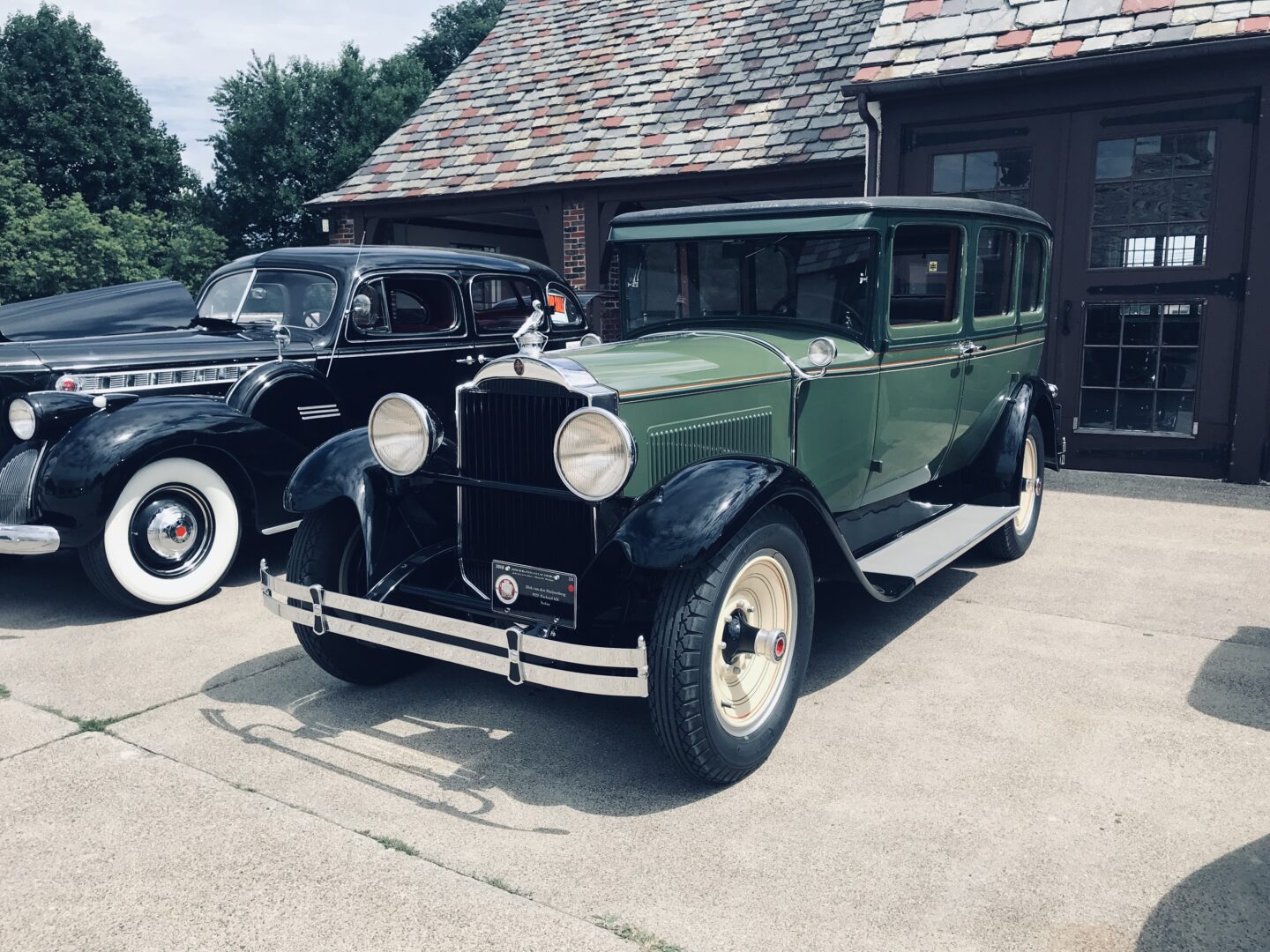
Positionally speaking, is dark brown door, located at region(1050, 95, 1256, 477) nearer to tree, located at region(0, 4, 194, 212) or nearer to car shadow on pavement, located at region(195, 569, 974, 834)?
car shadow on pavement, located at region(195, 569, 974, 834)

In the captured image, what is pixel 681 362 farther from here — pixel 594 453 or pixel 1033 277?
pixel 1033 277

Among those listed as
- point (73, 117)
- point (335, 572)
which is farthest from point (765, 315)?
point (73, 117)

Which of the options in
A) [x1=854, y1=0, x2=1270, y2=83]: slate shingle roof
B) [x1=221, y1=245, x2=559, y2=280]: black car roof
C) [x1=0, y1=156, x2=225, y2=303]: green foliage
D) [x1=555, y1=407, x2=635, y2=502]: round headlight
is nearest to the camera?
[x1=555, y1=407, x2=635, y2=502]: round headlight

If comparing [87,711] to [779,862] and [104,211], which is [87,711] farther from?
[104,211]

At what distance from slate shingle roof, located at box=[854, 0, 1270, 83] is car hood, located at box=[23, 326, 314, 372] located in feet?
17.6

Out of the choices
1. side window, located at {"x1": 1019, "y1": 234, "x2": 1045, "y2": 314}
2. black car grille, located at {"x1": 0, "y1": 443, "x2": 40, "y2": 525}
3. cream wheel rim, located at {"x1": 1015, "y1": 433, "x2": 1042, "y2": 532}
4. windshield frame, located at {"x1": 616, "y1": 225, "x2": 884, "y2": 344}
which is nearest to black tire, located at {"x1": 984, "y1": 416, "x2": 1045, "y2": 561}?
cream wheel rim, located at {"x1": 1015, "y1": 433, "x2": 1042, "y2": 532}

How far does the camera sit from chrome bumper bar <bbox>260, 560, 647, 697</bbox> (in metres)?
2.77

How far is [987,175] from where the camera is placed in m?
8.22

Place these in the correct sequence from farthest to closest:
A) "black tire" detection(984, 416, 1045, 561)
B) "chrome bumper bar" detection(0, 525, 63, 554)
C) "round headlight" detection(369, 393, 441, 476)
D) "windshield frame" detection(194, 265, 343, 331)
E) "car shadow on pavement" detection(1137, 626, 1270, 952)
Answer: "windshield frame" detection(194, 265, 343, 331) → "black tire" detection(984, 416, 1045, 561) → "chrome bumper bar" detection(0, 525, 63, 554) → "round headlight" detection(369, 393, 441, 476) → "car shadow on pavement" detection(1137, 626, 1270, 952)

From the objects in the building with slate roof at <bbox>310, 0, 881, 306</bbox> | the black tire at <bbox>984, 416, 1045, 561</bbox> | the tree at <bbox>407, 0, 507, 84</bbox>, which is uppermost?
the tree at <bbox>407, 0, 507, 84</bbox>

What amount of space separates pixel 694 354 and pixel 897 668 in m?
1.53

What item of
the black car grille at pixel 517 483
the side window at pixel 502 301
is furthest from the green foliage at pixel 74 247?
the black car grille at pixel 517 483

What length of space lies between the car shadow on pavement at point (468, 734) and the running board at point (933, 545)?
424 millimetres

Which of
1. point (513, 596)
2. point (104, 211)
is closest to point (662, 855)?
point (513, 596)
